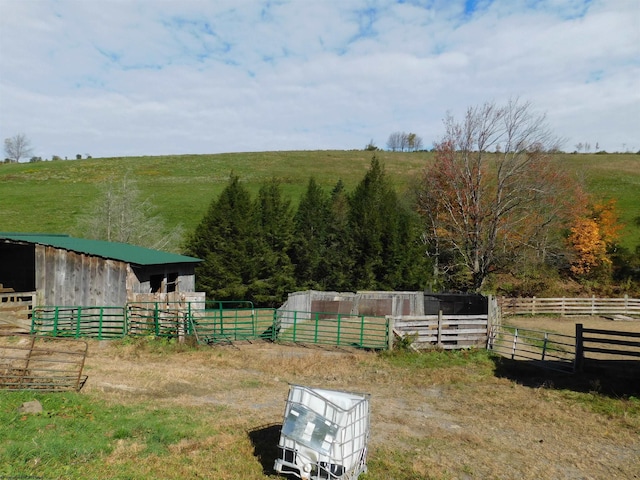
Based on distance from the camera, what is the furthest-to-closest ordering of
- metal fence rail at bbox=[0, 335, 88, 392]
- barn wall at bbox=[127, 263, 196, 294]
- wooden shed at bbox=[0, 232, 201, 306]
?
barn wall at bbox=[127, 263, 196, 294], wooden shed at bbox=[0, 232, 201, 306], metal fence rail at bbox=[0, 335, 88, 392]

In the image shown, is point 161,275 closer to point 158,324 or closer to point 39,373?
point 158,324

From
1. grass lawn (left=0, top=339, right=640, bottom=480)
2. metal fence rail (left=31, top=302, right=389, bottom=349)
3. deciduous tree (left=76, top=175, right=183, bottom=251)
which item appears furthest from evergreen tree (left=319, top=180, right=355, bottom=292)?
grass lawn (left=0, top=339, right=640, bottom=480)

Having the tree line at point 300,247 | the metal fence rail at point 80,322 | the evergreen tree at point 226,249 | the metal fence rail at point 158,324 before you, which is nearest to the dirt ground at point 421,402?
the metal fence rail at point 158,324

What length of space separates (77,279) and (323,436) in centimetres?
1696

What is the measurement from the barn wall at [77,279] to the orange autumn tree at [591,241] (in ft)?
121

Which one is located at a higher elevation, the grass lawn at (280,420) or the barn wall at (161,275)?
the barn wall at (161,275)

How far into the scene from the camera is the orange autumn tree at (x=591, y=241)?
4166 cm

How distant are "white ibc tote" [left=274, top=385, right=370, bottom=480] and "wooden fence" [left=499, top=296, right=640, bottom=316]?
89.9 ft

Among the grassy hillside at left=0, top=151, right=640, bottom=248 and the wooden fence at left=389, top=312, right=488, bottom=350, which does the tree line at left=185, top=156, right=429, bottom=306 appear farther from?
the grassy hillside at left=0, top=151, right=640, bottom=248

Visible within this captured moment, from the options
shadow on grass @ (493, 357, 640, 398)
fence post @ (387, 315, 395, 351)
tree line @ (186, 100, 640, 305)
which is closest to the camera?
shadow on grass @ (493, 357, 640, 398)

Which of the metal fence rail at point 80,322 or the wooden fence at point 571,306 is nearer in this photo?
the metal fence rail at point 80,322

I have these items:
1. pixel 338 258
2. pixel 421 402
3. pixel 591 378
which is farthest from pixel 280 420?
pixel 338 258

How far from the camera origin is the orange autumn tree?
137ft

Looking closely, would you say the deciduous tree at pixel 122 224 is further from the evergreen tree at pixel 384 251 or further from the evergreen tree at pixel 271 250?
the evergreen tree at pixel 384 251
